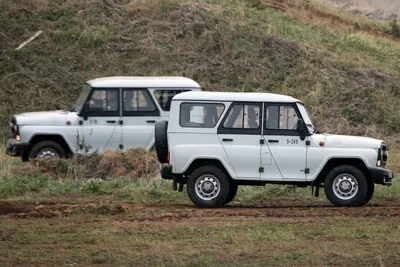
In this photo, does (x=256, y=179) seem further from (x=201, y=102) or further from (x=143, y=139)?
(x=143, y=139)

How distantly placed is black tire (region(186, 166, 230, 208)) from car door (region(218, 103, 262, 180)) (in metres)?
0.26

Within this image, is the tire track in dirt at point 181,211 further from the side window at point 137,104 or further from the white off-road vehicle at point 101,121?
the side window at point 137,104

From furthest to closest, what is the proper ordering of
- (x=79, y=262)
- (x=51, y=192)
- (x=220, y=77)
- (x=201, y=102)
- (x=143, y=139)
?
(x=220, y=77)
(x=143, y=139)
(x=51, y=192)
(x=201, y=102)
(x=79, y=262)

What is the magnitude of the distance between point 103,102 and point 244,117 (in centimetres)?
713

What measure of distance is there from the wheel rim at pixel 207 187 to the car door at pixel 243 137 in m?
0.39

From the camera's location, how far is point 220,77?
104ft

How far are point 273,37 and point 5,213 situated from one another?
19091 millimetres

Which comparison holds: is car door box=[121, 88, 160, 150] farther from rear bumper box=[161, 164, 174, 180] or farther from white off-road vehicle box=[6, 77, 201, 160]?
rear bumper box=[161, 164, 174, 180]

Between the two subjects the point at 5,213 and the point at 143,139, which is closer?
the point at 5,213

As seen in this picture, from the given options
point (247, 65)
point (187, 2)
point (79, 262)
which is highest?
point (187, 2)

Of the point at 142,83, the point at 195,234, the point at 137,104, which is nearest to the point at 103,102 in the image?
the point at 137,104

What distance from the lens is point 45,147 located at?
22.5 m

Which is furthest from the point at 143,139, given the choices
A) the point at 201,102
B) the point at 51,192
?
the point at 201,102

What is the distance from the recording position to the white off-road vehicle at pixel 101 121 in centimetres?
2248
